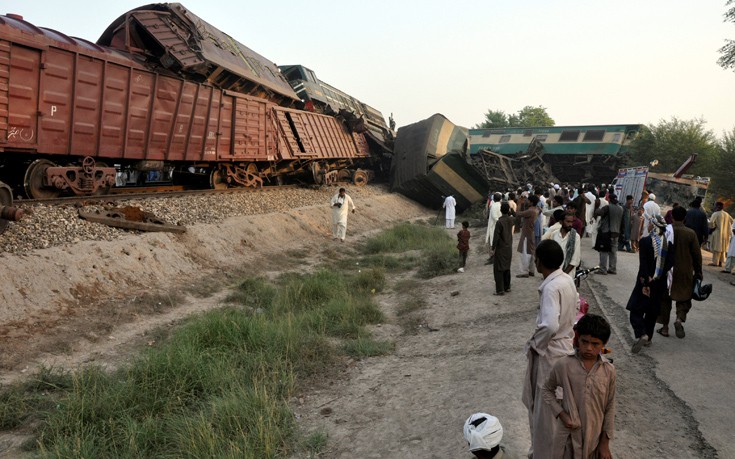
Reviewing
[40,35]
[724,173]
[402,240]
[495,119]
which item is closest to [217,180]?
[402,240]

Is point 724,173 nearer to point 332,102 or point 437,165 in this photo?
point 437,165

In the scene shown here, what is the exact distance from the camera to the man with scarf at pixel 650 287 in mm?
5148

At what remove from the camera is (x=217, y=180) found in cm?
1426

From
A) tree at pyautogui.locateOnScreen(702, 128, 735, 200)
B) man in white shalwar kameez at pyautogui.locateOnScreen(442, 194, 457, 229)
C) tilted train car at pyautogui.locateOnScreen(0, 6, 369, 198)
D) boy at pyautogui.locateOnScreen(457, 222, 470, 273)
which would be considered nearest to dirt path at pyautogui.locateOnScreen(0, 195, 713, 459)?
boy at pyautogui.locateOnScreen(457, 222, 470, 273)

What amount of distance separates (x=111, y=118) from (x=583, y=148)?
2880 centimetres

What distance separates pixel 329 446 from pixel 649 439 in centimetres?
228

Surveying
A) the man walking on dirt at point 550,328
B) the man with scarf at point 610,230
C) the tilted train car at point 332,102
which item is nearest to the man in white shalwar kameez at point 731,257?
the man with scarf at point 610,230

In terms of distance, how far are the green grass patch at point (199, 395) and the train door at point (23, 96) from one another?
15.3ft

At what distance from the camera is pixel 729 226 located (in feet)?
34.5

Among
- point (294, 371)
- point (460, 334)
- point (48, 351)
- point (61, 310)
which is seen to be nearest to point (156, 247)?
point (61, 310)

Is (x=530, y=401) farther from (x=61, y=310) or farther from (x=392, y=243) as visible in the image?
(x=392, y=243)

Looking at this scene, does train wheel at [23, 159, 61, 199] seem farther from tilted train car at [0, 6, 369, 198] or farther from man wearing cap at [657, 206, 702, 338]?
man wearing cap at [657, 206, 702, 338]

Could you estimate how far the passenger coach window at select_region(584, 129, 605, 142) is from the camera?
31.6m

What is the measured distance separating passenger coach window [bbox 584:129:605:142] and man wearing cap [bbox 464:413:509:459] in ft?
107
